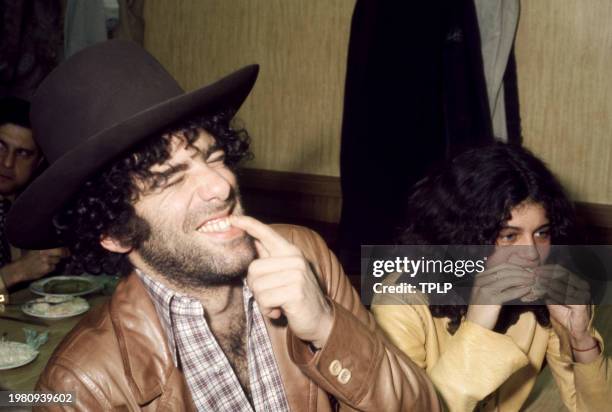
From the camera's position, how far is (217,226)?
105 centimetres

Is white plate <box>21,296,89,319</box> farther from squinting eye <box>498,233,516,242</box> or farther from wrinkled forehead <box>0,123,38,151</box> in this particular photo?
squinting eye <box>498,233,516,242</box>

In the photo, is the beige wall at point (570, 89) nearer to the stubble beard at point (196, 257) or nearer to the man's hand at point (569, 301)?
the man's hand at point (569, 301)

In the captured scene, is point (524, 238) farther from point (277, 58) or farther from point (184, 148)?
point (277, 58)

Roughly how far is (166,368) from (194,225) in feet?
0.87

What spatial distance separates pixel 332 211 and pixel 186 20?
129 cm

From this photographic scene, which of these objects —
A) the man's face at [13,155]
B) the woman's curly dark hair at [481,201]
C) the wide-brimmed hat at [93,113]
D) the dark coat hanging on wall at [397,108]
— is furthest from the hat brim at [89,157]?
the man's face at [13,155]

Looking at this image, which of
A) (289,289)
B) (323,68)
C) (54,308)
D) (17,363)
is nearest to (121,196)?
(289,289)

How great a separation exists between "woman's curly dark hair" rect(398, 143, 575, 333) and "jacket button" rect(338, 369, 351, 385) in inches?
20.0

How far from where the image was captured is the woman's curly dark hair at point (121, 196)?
3.56 ft

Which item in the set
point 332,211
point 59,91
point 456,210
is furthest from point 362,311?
point 332,211

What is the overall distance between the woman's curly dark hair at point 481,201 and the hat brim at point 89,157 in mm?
638

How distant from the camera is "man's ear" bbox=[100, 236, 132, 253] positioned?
1172 mm

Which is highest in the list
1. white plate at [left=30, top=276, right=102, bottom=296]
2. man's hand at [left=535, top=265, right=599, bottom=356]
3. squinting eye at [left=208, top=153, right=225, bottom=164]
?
squinting eye at [left=208, top=153, right=225, bottom=164]

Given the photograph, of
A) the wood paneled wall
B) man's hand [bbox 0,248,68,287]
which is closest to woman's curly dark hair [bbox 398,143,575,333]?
man's hand [bbox 0,248,68,287]
